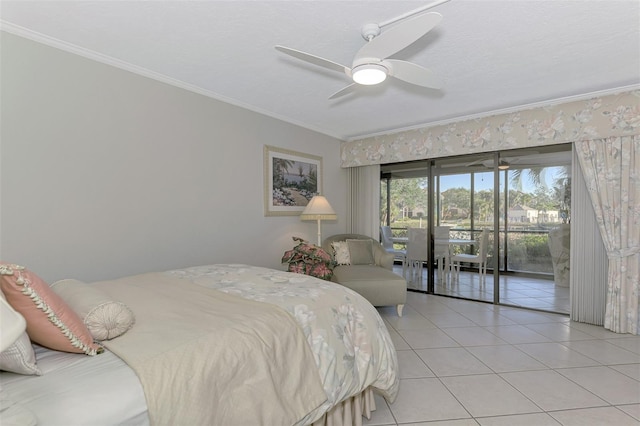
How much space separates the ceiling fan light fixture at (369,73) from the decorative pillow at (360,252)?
9.00 feet

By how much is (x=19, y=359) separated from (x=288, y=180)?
3.40 m

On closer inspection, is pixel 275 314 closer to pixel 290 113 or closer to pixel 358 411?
pixel 358 411

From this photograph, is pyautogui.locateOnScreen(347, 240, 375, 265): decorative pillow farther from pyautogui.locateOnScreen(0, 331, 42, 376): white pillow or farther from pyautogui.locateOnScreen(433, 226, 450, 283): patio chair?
pyautogui.locateOnScreen(0, 331, 42, 376): white pillow

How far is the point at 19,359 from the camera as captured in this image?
0.94 meters

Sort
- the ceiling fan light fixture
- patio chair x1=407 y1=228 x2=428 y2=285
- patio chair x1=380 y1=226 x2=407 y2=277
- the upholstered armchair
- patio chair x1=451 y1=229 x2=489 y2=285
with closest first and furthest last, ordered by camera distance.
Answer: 1. the ceiling fan light fixture
2. the upholstered armchair
3. patio chair x1=451 y1=229 x2=489 y2=285
4. patio chair x1=407 y1=228 x2=428 y2=285
5. patio chair x1=380 y1=226 x2=407 y2=277

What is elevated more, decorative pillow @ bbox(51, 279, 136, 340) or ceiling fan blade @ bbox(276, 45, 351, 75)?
ceiling fan blade @ bbox(276, 45, 351, 75)

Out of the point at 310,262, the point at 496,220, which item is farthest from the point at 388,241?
the point at 310,262

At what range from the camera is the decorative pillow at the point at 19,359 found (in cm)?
93

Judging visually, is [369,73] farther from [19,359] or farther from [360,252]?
[360,252]

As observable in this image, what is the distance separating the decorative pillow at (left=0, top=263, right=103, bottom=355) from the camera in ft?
3.43

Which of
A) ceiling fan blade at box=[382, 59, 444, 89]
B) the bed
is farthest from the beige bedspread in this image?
ceiling fan blade at box=[382, 59, 444, 89]

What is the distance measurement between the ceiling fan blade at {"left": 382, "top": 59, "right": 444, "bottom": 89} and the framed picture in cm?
212

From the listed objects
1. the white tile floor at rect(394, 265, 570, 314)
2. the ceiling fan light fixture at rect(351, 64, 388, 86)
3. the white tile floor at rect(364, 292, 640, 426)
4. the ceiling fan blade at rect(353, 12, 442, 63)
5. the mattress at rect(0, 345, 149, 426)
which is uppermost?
the ceiling fan blade at rect(353, 12, 442, 63)

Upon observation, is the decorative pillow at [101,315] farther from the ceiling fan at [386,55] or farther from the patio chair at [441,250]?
the patio chair at [441,250]
